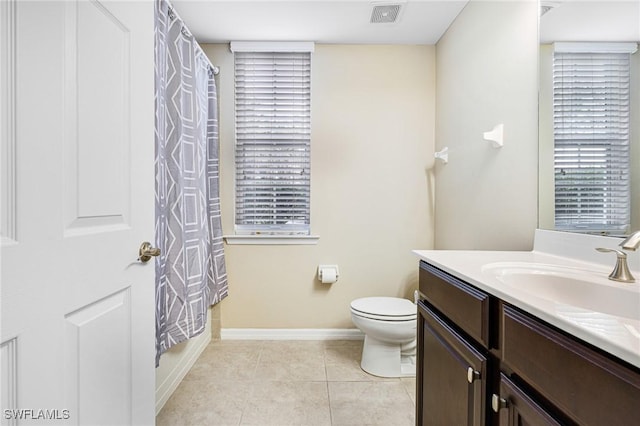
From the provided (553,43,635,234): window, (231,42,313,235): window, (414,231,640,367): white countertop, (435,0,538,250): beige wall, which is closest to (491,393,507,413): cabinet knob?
(414,231,640,367): white countertop

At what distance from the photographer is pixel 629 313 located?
0.79 meters

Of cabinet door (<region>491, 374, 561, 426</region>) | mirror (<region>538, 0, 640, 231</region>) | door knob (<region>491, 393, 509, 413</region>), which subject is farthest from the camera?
mirror (<region>538, 0, 640, 231</region>)

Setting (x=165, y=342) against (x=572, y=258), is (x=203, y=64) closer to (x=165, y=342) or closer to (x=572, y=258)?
(x=165, y=342)

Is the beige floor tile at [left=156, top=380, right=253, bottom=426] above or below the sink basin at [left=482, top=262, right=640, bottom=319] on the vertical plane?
below

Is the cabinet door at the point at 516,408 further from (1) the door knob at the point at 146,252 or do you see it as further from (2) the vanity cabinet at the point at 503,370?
(1) the door knob at the point at 146,252

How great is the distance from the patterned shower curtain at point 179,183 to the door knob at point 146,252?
1.73 feet

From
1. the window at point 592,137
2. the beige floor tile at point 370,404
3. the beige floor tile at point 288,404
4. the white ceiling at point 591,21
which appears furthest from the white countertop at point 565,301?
the beige floor tile at point 288,404

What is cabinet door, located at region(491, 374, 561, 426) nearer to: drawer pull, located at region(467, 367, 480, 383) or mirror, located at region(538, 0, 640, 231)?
drawer pull, located at region(467, 367, 480, 383)

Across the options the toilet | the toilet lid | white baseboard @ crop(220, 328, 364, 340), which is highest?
the toilet lid

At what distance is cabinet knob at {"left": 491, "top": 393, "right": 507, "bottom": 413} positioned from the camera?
728 mm

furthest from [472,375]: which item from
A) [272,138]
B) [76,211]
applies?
[272,138]

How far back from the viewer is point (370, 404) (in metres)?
1.65

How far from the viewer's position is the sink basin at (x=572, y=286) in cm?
80

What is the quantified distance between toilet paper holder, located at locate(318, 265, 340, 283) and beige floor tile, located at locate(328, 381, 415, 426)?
0.74 metres
